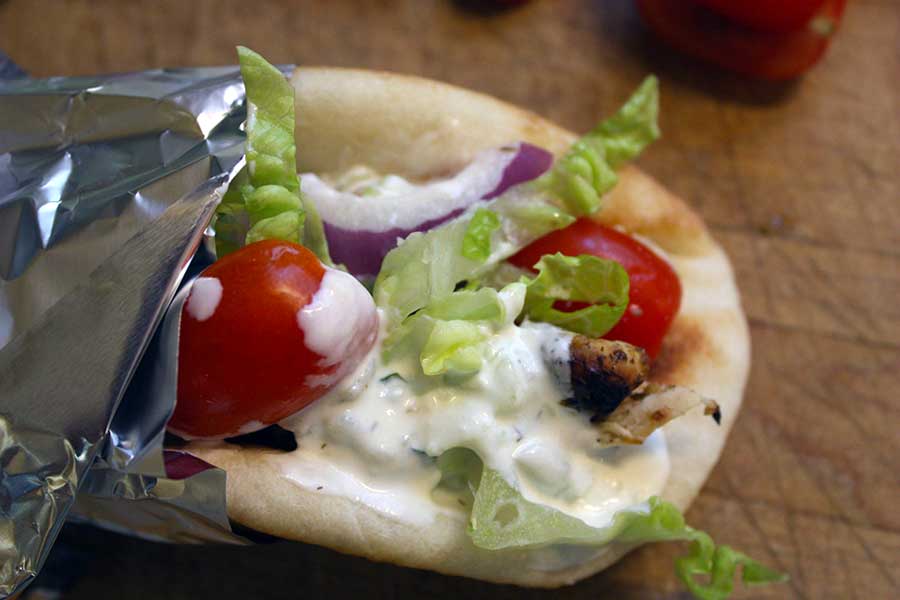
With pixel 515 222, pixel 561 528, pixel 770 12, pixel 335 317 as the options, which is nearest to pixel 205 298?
pixel 335 317

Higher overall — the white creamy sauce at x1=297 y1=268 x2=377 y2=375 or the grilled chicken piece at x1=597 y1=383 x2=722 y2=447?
the white creamy sauce at x1=297 y1=268 x2=377 y2=375

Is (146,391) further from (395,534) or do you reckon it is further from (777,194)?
(777,194)

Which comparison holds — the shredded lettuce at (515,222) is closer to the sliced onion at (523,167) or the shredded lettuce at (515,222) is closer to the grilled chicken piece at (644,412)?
the sliced onion at (523,167)

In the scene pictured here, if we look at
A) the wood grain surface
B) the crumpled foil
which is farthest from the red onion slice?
the wood grain surface

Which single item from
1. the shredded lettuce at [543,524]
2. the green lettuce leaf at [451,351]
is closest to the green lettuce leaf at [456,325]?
the green lettuce leaf at [451,351]

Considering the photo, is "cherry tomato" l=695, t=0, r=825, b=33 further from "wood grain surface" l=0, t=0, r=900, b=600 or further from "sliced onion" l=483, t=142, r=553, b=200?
"sliced onion" l=483, t=142, r=553, b=200

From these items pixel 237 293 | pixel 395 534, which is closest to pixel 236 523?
pixel 395 534
